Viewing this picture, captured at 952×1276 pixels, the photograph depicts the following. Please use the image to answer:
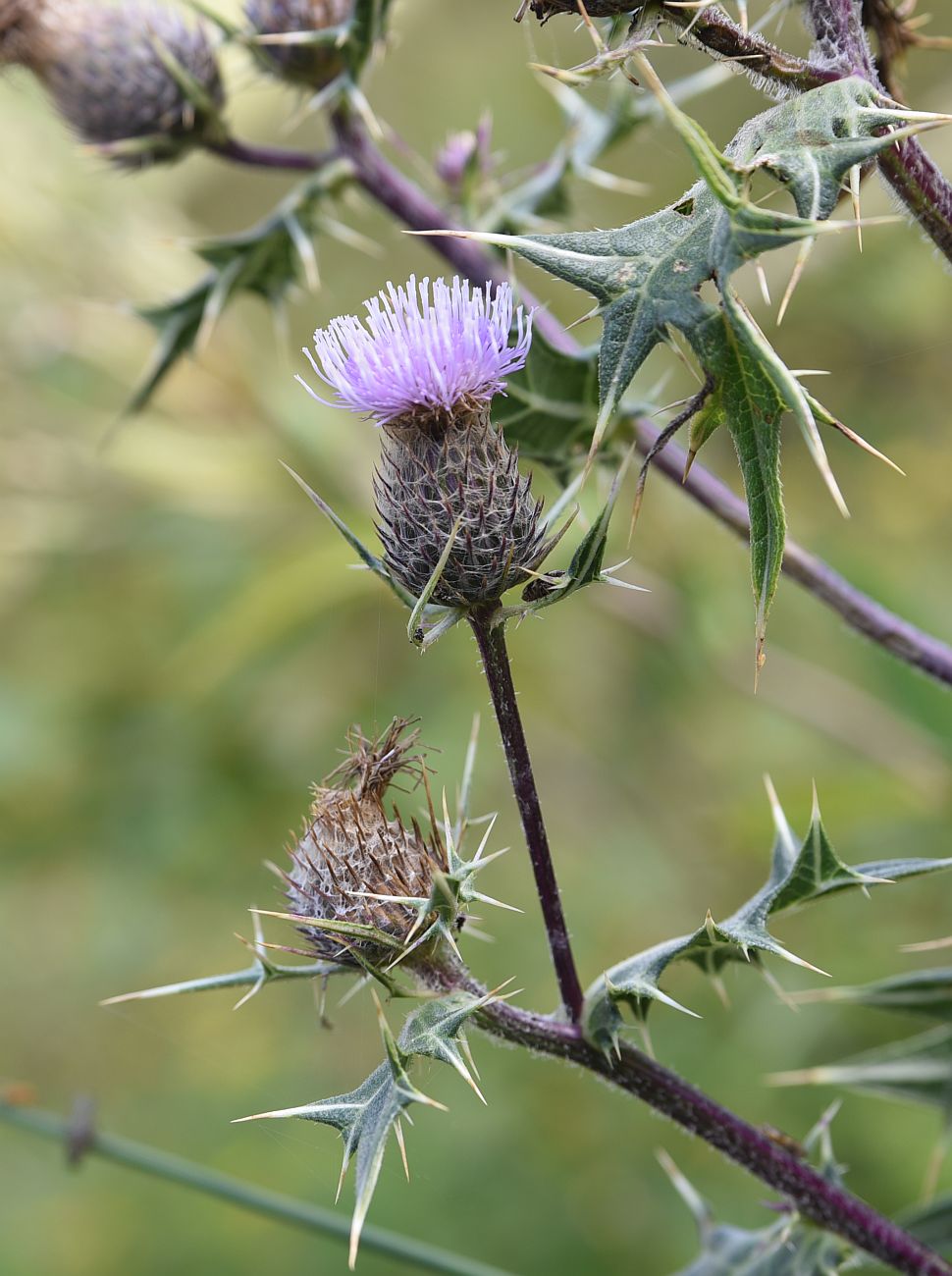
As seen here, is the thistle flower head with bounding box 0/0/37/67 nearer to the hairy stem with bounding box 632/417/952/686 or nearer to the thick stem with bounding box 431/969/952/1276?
the hairy stem with bounding box 632/417/952/686

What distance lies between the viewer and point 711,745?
3.90 meters

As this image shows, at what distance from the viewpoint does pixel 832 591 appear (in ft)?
6.31

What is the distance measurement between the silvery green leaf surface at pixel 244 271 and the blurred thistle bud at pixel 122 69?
295 mm

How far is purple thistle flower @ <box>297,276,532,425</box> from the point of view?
1.33 metres

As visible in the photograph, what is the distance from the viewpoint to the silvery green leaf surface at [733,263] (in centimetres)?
118

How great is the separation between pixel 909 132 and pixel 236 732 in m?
2.89

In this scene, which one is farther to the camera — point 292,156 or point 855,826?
Answer: point 855,826

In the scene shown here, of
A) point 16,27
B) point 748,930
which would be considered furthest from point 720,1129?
point 16,27

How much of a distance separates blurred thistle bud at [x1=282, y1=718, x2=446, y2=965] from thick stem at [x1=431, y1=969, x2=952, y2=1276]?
11cm

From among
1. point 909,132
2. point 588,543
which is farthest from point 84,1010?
point 909,132

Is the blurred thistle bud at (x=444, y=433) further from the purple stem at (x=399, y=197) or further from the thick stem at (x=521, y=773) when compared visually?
the purple stem at (x=399, y=197)

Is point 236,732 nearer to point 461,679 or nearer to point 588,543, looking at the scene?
point 461,679

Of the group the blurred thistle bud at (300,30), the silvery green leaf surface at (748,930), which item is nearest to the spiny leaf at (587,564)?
the silvery green leaf surface at (748,930)

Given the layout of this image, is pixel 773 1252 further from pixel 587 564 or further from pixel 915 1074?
pixel 587 564
